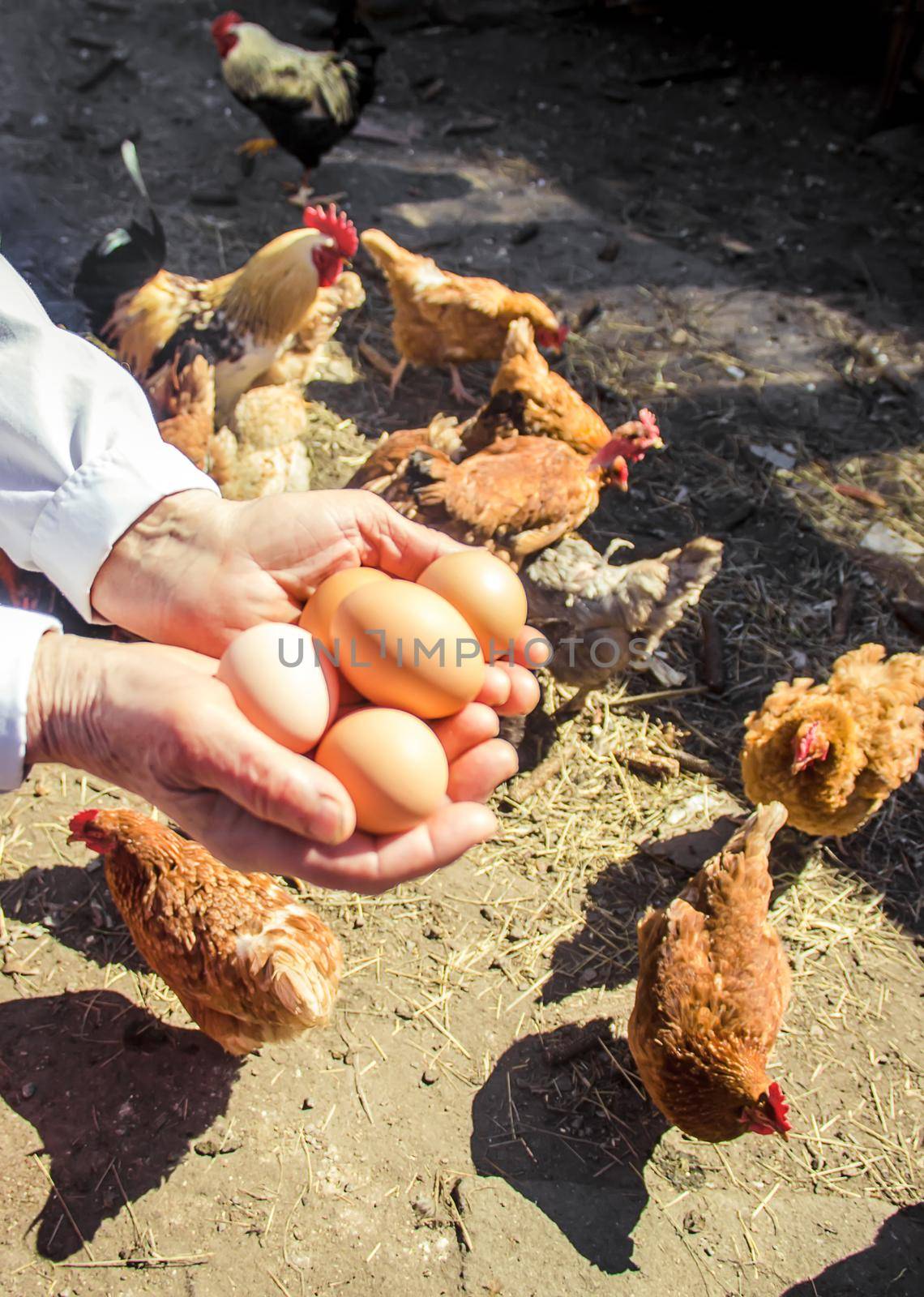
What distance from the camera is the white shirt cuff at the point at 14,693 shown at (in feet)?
5.51

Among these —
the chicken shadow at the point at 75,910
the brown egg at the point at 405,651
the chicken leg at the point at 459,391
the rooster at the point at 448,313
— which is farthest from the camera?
the chicken leg at the point at 459,391

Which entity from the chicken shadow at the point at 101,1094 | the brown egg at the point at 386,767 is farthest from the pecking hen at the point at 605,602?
the chicken shadow at the point at 101,1094

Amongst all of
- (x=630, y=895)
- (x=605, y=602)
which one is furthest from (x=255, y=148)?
(x=630, y=895)

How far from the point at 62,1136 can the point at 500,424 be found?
3.16m

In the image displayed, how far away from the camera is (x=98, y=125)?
22.4 feet

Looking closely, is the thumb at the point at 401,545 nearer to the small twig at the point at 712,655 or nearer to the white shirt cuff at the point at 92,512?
the white shirt cuff at the point at 92,512

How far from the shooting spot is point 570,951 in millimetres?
3008

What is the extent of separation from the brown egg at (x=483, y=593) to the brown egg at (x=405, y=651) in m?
0.11

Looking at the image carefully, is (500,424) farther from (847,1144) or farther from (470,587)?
(847,1144)

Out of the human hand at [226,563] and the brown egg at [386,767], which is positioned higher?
the human hand at [226,563]

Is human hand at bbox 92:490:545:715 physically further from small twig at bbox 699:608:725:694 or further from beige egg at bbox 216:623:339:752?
small twig at bbox 699:608:725:694

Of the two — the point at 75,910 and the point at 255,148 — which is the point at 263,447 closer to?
the point at 75,910

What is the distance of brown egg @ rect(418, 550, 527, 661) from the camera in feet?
6.77

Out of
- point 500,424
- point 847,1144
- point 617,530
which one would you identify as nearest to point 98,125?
point 500,424
